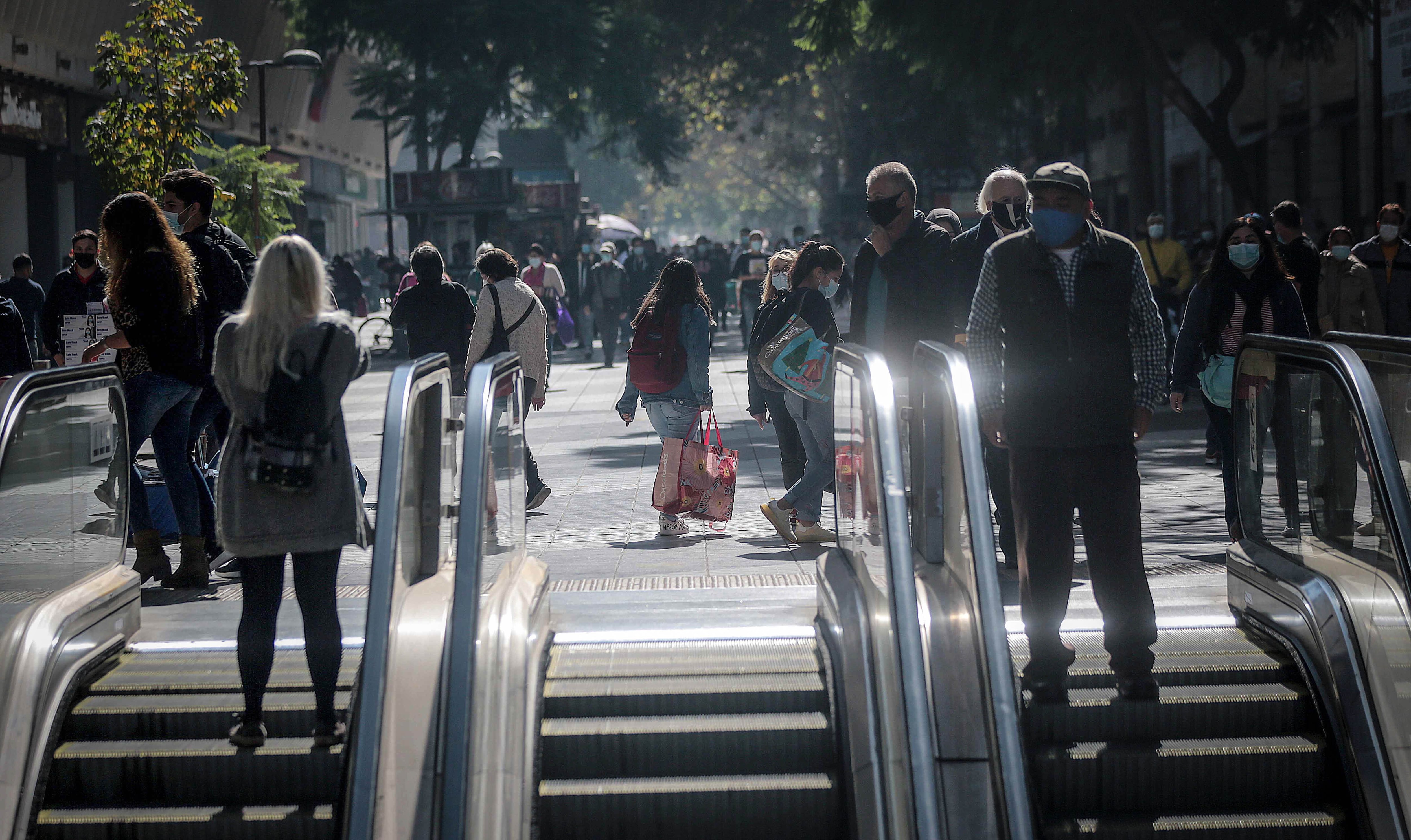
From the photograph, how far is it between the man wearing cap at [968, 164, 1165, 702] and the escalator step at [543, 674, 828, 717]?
763mm

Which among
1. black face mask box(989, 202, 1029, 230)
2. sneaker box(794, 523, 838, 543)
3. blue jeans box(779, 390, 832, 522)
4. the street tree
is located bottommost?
sneaker box(794, 523, 838, 543)

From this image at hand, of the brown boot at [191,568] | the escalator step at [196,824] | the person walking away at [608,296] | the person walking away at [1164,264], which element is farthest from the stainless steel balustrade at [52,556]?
the person walking away at [608,296]

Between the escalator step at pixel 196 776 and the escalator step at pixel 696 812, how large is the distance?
780 millimetres

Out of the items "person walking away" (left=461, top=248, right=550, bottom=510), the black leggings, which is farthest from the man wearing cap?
"person walking away" (left=461, top=248, right=550, bottom=510)

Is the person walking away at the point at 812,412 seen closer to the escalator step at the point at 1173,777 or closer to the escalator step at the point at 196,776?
the escalator step at the point at 1173,777

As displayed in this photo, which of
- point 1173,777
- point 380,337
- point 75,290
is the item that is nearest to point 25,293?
point 75,290

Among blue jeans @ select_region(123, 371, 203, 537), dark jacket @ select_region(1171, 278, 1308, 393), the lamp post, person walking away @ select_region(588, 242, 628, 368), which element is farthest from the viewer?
person walking away @ select_region(588, 242, 628, 368)

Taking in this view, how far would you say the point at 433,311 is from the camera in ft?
33.2

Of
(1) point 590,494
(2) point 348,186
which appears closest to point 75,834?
(1) point 590,494

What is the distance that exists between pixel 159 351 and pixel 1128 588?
14.1 ft

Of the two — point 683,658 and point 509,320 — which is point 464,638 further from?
point 509,320

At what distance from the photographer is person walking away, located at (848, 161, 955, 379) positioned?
6871 millimetres

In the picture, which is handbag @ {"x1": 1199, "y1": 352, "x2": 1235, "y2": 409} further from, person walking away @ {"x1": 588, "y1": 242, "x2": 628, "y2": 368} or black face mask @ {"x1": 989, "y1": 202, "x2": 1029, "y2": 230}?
person walking away @ {"x1": 588, "y1": 242, "x2": 628, "y2": 368}

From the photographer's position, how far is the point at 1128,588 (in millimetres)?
5172
